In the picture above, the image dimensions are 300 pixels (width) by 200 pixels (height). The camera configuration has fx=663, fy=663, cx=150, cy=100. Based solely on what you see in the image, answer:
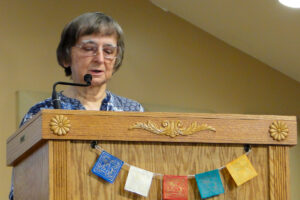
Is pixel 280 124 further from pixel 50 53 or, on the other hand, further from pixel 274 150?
pixel 50 53

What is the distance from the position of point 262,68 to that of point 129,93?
110 cm

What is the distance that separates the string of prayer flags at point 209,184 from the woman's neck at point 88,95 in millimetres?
624

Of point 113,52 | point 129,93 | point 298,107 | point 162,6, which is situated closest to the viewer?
point 113,52

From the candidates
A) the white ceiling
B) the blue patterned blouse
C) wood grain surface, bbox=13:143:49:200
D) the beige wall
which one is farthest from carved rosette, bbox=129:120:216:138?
the white ceiling

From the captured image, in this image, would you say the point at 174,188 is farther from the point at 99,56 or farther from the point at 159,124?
the point at 99,56

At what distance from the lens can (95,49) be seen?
223 cm

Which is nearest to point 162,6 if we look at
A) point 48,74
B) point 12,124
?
point 48,74

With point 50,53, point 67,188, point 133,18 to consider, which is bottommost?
point 67,188

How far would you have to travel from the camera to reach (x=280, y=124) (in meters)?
1.86

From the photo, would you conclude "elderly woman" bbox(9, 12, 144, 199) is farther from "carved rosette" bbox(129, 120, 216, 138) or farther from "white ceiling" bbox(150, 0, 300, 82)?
"white ceiling" bbox(150, 0, 300, 82)

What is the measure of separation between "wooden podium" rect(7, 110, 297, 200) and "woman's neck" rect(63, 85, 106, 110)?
0.41 metres

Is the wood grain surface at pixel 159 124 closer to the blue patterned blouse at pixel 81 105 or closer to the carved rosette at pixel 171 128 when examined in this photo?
the carved rosette at pixel 171 128

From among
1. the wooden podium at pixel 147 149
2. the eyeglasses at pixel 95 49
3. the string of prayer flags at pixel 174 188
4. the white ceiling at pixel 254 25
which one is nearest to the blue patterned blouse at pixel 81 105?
the eyeglasses at pixel 95 49

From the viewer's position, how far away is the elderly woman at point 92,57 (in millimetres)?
2236
